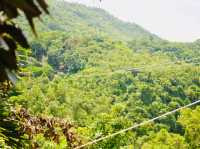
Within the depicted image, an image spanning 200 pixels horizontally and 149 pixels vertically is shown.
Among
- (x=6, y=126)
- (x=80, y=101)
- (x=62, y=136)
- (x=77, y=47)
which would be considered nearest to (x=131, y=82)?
(x=77, y=47)

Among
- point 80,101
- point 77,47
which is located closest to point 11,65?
point 80,101

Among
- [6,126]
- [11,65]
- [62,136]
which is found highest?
[11,65]

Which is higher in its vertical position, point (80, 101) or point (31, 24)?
point (31, 24)

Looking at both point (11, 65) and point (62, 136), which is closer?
point (11, 65)

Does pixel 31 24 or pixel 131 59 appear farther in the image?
pixel 131 59

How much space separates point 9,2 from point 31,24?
0.14 ft

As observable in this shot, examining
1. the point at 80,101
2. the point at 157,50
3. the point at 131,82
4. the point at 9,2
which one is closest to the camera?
the point at 9,2

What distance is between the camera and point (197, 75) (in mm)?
102625

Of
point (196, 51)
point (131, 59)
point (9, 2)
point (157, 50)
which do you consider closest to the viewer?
point (9, 2)

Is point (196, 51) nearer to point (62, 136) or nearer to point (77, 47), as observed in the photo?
point (77, 47)

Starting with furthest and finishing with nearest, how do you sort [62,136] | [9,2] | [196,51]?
[196,51] < [62,136] < [9,2]

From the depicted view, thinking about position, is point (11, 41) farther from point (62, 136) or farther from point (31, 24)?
point (62, 136)

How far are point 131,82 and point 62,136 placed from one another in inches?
3404

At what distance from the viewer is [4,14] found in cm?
77
